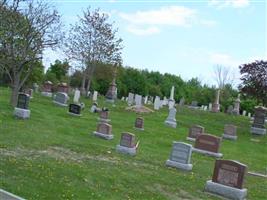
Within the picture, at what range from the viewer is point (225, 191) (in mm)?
12836

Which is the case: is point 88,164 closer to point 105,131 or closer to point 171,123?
point 105,131

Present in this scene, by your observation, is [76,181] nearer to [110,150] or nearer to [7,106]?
[110,150]

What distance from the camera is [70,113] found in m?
27.0

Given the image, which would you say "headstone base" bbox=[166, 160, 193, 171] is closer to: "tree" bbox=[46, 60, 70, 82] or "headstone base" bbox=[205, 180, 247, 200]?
"headstone base" bbox=[205, 180, 247, 200]

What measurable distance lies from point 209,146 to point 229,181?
6.74 meters

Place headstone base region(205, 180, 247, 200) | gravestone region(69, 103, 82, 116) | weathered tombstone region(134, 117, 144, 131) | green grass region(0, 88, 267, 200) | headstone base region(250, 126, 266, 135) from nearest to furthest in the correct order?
green grass region(0, 88, 267, 200) → headstone base region(205, 180, 247, 200) → weathered tombstone region(134, 117, 144, 131) → gravestone region(69, 103, 82, 116) → headstone base region(250, 126, 266, 135)

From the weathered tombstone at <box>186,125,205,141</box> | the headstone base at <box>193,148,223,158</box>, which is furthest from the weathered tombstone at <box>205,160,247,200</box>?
the weathered tombstone at <box>186,125,205,141</box>

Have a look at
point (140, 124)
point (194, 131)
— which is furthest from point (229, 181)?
point (140, 124)

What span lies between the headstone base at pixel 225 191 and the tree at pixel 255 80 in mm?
25317

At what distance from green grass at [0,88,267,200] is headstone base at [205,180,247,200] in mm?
288

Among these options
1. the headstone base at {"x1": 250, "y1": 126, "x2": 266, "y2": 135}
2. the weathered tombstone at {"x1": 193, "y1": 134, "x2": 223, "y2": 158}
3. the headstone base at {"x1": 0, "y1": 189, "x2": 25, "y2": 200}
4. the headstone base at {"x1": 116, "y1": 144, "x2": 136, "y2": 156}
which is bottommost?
the headstone base at {"x1": 0, "y1": 189, "x2": 25, "y2": 200}

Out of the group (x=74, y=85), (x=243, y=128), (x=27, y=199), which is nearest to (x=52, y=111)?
(x=243, y=128)

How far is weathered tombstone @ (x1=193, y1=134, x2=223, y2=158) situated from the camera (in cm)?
1953

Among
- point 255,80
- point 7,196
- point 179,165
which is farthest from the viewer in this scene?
point 255,80
